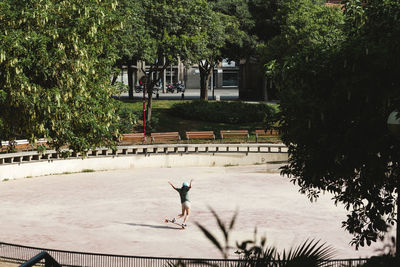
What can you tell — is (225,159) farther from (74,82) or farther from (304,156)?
(304,156)

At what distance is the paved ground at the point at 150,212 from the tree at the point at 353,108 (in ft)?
18.3

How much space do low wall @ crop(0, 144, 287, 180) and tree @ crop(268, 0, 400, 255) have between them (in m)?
22.0

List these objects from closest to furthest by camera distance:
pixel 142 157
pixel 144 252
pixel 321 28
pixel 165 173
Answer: pixel 144 252 < pixel 165 173 < pixel 142 157 < pixel 321 28

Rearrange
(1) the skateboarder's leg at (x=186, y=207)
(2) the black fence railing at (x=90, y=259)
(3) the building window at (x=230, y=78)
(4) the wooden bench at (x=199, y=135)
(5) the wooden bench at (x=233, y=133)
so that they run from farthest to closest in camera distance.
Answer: (3) the building window at (x=230, y=78)
(5) the wooden bench at (x=233, y=133)
(4) the wooden bench at (x=199, y=135)
(1) the skateboarder's leg at (x=186, y=207)
(2) the black fence railing at (x=90, y=259)

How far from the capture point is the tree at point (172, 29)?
4400 centimetres

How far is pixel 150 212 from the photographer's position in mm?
23766

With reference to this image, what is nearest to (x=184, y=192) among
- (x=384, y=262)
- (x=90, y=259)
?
(x=90, y=259)

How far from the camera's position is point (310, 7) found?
5075cm

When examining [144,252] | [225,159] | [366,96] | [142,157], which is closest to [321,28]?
[225,159]

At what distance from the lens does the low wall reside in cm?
3262

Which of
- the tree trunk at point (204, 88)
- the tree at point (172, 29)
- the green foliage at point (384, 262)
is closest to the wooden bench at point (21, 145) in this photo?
the tree at point (172, 29)

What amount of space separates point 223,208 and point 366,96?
13.6 meters

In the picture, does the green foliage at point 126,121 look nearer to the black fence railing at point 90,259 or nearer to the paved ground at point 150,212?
the paved ground at point 150,212

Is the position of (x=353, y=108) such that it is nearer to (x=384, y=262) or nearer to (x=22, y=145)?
(x=384, y=262)
